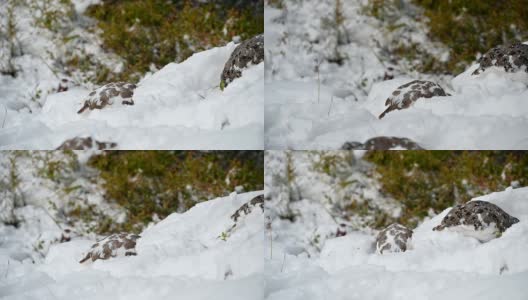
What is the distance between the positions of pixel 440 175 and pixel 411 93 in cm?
38

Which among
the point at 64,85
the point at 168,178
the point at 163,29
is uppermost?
the point at 163,29

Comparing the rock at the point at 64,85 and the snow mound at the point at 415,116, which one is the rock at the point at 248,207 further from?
the rock at the point at 64,85

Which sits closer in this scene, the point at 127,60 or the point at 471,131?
the point at 471,131

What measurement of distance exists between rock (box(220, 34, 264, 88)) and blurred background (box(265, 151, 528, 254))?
1.22 ft

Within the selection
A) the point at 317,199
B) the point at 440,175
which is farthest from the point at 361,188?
the point at 440,175

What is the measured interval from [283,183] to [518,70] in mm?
1081

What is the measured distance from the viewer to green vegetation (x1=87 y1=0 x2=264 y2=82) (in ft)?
9.75

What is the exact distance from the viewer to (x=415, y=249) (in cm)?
Result: 291

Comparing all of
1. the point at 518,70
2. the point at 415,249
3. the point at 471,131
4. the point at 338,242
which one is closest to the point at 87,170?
the point at 338,242

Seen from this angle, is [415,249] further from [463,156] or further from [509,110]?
[509,110]

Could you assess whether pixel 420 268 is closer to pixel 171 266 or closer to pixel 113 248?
pixel 171 266

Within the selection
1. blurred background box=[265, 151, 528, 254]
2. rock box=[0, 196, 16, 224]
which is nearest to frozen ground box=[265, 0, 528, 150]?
blurred background box=[265, 151, 528, 254]

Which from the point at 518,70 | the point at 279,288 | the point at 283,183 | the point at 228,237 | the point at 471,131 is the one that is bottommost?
the point at 279,288

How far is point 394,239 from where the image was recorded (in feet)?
9.62
